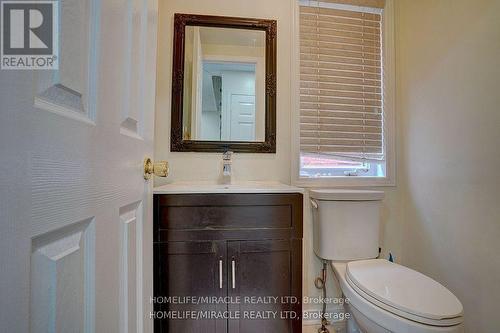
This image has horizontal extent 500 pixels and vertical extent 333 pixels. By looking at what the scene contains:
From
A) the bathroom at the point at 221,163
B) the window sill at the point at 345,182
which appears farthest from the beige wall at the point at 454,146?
the window sill at the point at 345,182

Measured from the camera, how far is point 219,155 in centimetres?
142

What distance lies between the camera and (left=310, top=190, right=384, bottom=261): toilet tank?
1.25 meters

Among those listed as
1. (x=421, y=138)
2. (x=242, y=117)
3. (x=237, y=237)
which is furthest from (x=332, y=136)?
(x=237, y=237)

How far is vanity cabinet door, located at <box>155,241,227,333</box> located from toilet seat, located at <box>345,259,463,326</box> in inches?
24.0

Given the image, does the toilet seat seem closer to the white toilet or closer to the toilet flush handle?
the white toilet

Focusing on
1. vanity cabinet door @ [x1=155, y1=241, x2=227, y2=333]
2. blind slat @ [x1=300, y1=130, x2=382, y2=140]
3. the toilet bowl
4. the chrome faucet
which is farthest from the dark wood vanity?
blind slat @ [x1=300, y1=130, x2=382, y2=140]

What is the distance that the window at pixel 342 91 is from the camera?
4.90 feet

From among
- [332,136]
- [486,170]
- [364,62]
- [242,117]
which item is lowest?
[486,170]

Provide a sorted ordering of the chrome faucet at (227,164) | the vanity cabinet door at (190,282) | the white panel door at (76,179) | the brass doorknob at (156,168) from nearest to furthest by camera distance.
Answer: the white panel door at (76,179) < the brass doorknob at (156,168) < the vanity cabinet door at (190,282) < the chrome faucet at (227,164)

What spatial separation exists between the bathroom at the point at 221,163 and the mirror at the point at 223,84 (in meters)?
0.01

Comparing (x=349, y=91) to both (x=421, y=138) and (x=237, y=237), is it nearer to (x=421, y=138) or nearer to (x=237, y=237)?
(x=421, y=138)

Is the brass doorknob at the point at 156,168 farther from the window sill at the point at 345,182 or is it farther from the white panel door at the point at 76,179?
the window sill at the point at 345,182

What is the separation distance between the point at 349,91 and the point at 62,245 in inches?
66.1

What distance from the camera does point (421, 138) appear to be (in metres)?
1.38
